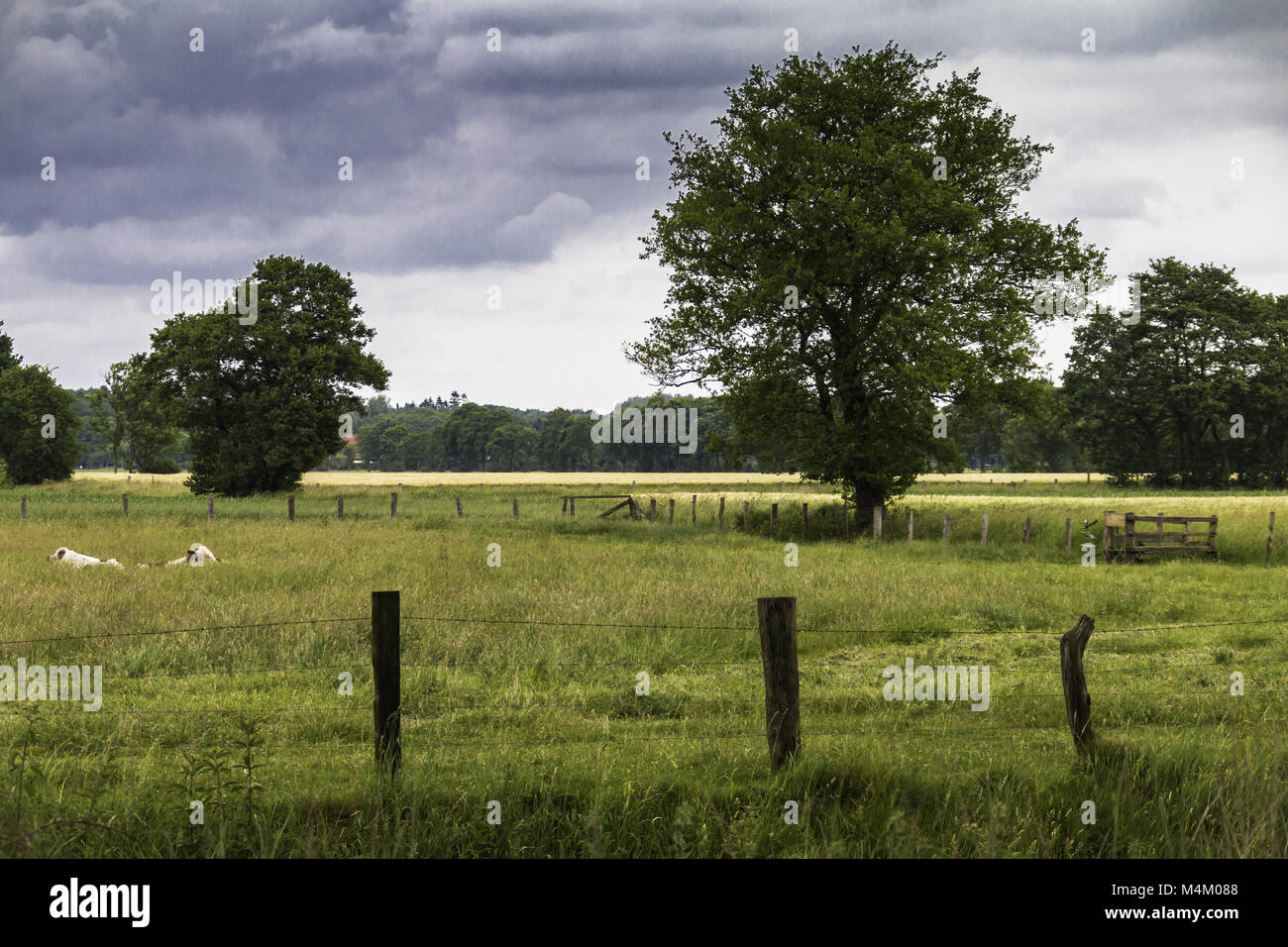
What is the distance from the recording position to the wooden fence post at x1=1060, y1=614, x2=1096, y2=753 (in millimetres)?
6020

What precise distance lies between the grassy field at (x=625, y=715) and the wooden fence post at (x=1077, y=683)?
203mm

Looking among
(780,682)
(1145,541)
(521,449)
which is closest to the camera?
(780,682)

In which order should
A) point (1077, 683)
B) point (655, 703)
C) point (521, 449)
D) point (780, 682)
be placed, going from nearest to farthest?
point (780, 682) < point (1077, 683) < point (655, 703) < point (521, 449)

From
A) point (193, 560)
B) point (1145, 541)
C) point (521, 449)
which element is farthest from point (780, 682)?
point (521, 449)

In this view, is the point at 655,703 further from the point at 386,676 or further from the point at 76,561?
the point at 76,561

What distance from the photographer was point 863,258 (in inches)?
1060

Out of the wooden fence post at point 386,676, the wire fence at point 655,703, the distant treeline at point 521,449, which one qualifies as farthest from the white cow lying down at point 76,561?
the distant treeline at point 521,449

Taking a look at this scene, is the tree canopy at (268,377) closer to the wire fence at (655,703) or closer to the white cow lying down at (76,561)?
the white cow lying down at (76,561)

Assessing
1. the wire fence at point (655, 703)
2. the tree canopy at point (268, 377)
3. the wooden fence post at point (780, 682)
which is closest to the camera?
the wooden fence post at point (780, 682)

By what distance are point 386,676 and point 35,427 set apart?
8081 cm

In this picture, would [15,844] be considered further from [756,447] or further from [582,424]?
[582,424]

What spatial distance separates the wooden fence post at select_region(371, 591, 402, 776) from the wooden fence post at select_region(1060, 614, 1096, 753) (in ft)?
15.7

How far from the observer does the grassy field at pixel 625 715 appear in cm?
501
